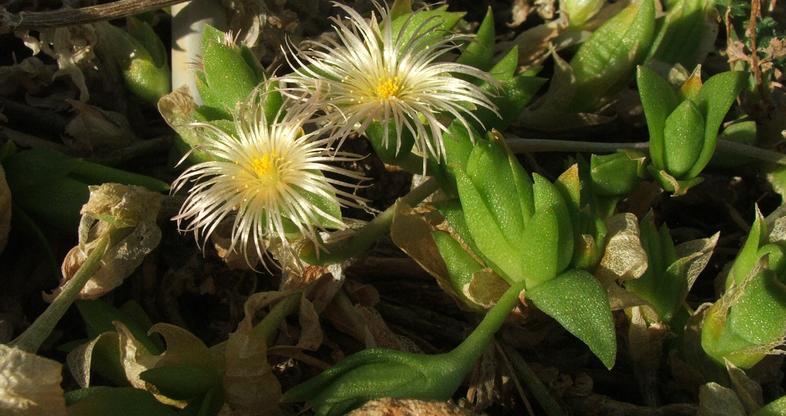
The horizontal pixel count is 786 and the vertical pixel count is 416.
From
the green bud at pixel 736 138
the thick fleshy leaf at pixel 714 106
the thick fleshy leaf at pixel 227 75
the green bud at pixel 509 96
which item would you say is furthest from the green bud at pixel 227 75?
the green bud at pixel 736 138

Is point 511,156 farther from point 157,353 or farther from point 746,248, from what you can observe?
point 157,353

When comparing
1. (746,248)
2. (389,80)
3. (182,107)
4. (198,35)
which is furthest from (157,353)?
(746,248)

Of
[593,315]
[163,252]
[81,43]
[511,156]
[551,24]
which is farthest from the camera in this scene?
[551,24]

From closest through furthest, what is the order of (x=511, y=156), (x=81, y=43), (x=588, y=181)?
(x=511, y=156) < (x=588, y=181) < (x=81, y=43)

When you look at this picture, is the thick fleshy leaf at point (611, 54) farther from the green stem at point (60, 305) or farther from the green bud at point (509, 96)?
the green stem at point (60, 305)

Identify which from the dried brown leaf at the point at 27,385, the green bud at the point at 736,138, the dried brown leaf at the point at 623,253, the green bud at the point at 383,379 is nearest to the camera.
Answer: the dried brown leaf at the point at 27,385

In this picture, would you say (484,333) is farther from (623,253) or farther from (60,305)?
(60,305)

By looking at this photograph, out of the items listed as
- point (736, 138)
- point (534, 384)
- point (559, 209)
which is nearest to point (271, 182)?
point (559, 209)
